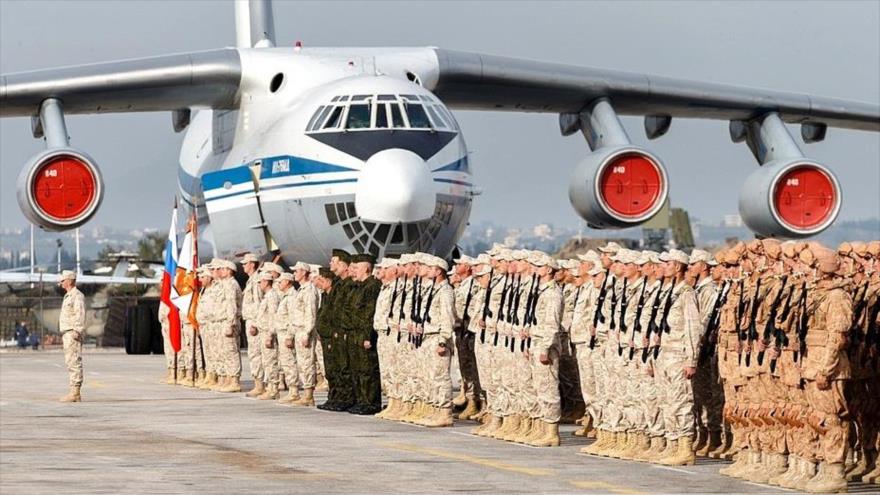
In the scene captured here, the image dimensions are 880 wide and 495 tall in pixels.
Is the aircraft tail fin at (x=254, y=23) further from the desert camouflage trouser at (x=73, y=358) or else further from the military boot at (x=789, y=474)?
the military boot at (x=789, y=474)

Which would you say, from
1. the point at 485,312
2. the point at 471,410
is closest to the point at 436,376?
the point at 485,312

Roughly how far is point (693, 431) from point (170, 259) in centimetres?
1325

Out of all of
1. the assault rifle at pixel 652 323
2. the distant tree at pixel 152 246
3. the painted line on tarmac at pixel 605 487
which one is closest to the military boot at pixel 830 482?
the painted line on tarmac at pixel 605 487

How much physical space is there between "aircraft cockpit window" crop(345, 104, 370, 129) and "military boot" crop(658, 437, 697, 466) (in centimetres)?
864

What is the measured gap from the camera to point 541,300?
1528cm

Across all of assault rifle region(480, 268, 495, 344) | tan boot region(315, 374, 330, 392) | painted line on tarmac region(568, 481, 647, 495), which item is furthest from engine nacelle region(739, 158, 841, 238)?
painted line on tarmac region(568, 481, 647, 495)

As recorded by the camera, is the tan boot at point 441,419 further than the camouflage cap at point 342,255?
No

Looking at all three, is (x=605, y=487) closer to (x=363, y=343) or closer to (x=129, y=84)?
(x=363, y=343)

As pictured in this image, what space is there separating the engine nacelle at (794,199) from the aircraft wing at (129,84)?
692 cm

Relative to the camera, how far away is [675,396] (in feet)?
44.7

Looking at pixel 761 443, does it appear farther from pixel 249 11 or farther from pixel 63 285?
pixel 249 11

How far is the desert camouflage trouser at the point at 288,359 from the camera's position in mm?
20266

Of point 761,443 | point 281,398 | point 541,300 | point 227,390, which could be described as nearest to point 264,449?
point 541,300

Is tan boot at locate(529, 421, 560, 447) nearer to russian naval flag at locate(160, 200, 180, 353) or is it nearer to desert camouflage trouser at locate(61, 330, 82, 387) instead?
desert camouflage trouser at locate(61, 330, 82, 387)
